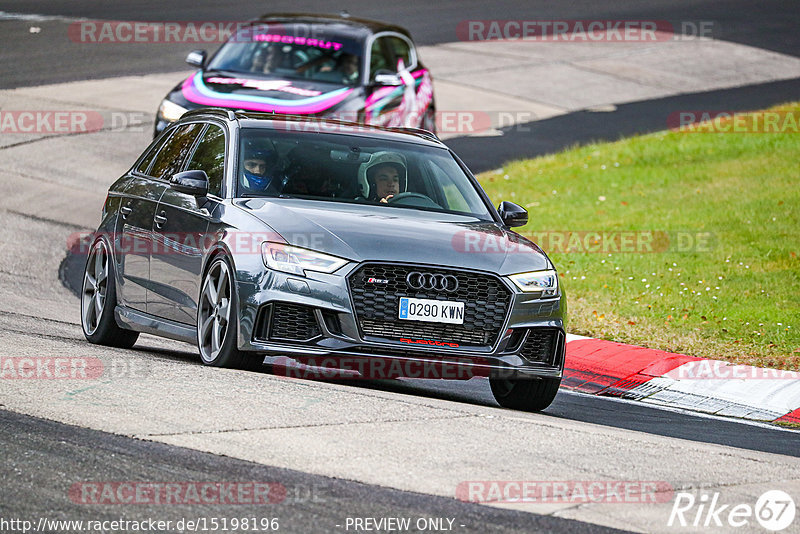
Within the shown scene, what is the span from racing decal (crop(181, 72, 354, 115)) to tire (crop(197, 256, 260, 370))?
682cm

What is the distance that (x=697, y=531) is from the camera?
18.9 ft

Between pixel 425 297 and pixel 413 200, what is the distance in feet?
4.70

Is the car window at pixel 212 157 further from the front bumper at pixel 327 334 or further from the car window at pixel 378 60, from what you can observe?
the car window at pixel 378 60

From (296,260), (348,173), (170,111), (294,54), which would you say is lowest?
(170,111)

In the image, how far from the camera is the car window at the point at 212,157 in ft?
30.8

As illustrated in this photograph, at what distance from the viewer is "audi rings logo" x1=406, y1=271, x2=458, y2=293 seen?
825 cm

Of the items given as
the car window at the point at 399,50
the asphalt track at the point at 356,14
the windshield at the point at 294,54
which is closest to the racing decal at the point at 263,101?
the windshield at the point at 294,54

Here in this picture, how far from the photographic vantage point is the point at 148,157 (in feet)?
35.2

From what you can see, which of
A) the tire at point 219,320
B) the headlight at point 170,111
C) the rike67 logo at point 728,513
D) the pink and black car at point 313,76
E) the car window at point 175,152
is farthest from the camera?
the headlight at point 170,111

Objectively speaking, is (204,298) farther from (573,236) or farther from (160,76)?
(160,76)

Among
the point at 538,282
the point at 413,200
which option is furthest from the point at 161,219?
the point at 538,282

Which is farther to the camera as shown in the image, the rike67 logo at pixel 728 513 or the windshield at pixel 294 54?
the windshield at pixel 294 54

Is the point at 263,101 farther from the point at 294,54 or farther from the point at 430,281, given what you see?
the point at 430,281

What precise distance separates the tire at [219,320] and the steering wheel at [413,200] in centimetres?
135
